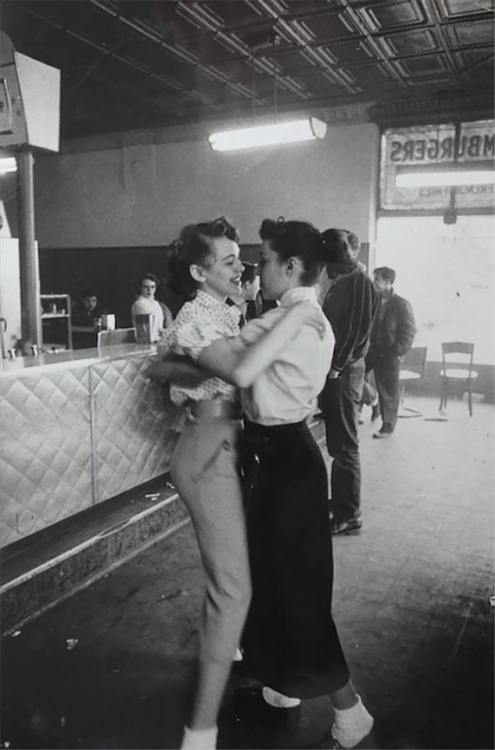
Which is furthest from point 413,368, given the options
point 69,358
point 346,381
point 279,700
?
point 279,700

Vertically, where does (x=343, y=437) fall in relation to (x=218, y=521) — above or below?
below

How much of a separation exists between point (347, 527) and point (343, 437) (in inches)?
22.3

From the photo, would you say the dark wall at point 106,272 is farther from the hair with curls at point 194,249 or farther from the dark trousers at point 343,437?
the hair with curls at point 194,249

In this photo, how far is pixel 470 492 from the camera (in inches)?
183

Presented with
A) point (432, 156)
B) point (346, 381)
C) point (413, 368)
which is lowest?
point (413, 368)

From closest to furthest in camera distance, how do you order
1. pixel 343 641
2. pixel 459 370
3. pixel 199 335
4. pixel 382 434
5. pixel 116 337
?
pixel 199 335 → pixel 343 641 → pixel 116 337 → pixel 382 434 → pixel 459 370

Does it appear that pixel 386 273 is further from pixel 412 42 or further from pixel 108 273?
pixel 108 273

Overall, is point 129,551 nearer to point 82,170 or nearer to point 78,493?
point 78,493

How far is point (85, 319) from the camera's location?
33.6ft

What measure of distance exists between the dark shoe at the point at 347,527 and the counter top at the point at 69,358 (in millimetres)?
1547

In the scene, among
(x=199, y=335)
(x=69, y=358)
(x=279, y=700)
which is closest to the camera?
(x=199, y=335)

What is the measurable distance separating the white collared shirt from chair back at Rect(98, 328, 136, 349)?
2120 millimetres

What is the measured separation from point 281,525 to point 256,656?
1.73ft

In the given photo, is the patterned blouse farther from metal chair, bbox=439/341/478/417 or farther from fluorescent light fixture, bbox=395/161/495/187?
metal chair, bbox=439/341/478/417
